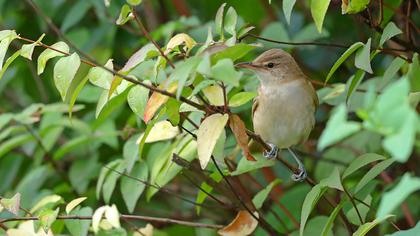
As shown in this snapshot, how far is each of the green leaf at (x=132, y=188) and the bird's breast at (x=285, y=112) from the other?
47cm

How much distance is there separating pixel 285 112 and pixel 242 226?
1.82 ft

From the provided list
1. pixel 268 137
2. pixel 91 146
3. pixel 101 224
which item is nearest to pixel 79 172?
pixel 91 146

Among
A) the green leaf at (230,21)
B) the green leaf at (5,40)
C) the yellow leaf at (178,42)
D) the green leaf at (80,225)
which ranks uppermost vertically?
the green leaf at (5,40)

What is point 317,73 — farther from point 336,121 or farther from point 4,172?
point 336,121

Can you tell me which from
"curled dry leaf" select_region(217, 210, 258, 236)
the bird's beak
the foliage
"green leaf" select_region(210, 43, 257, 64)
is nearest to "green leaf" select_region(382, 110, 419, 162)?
the foliage

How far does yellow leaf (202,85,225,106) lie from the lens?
2.03 m

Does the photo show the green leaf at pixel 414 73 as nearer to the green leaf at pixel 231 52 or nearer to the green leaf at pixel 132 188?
the green leaf at pixel 231 52

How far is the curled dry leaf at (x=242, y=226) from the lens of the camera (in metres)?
2.53

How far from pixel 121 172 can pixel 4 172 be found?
1.24 meters

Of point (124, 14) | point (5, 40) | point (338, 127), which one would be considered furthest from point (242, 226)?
point (338, 127)

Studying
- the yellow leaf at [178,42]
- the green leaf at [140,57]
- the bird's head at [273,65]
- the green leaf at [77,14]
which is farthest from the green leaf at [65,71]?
the green leaf at [77,14]

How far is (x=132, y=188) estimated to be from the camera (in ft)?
9.57

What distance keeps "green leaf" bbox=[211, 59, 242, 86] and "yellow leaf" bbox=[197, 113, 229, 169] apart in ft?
0.90

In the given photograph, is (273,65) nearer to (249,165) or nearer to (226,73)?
(249,165)
